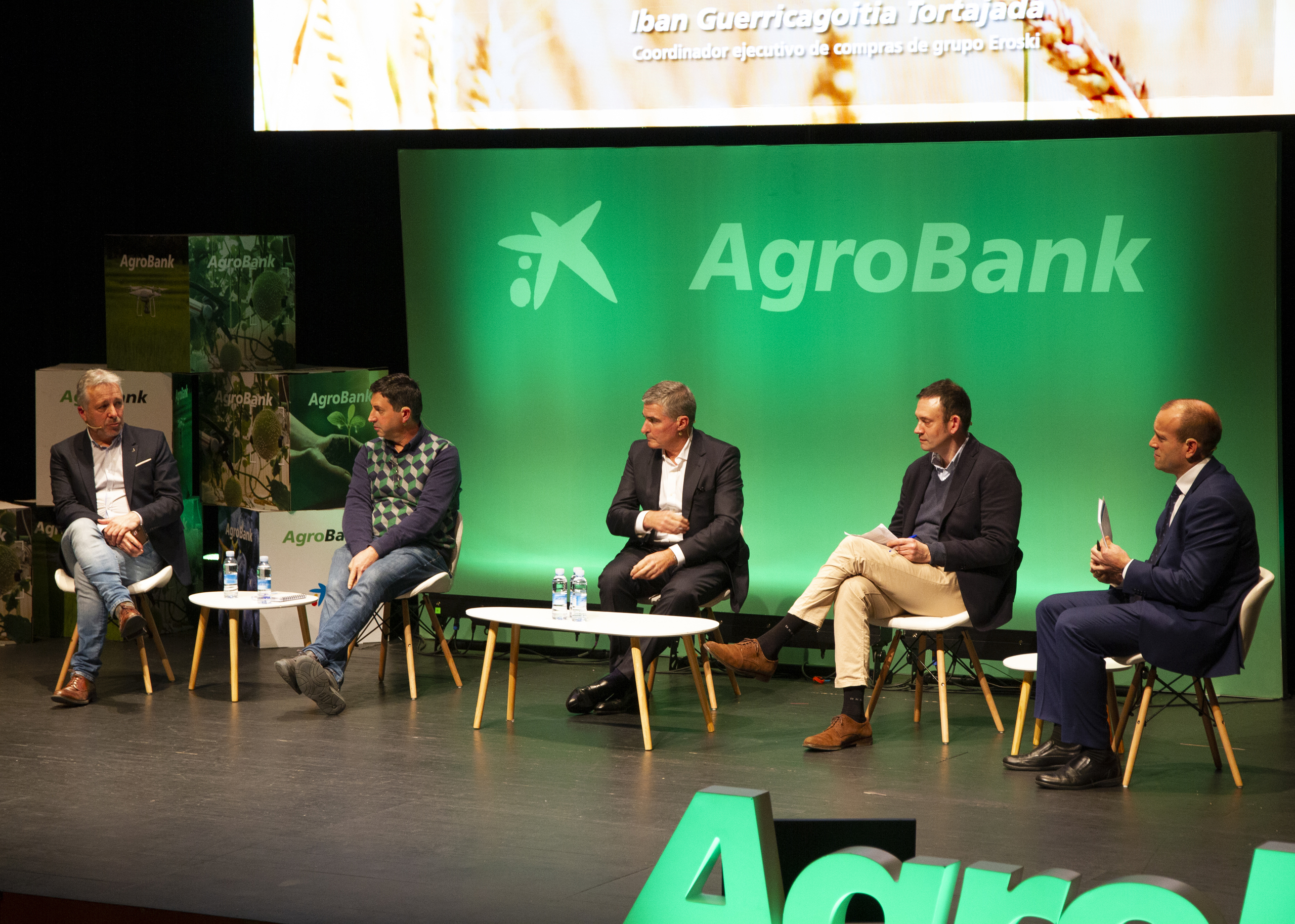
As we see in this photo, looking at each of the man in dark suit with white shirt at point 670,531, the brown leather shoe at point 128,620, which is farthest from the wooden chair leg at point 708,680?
the brown leather shoe at point 128,620

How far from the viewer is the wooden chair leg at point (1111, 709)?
15.9ft

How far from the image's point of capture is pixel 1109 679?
4.96 metres

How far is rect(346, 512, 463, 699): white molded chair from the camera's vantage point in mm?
6062

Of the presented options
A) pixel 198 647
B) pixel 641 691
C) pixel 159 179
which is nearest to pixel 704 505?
pixel 641 691

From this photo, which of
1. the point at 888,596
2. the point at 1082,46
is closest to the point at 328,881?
the point at 888,596

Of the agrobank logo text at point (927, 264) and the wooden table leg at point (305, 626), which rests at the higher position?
the agrobank logo text at point (927, 264)

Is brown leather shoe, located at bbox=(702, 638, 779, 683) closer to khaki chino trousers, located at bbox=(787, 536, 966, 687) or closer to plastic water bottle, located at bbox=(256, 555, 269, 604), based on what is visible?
khaki chino trousers, located at bbox=(787, 536, 966, 687)

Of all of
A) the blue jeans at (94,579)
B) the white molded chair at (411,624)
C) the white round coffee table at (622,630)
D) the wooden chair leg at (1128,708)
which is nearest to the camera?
the wooden chair leg at (1128,708)

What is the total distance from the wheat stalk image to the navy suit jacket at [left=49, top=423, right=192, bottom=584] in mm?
3746

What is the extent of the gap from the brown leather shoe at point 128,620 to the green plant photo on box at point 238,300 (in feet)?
5.00

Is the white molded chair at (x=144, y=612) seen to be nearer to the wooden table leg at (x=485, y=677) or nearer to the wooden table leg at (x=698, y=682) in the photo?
the wooden table leg at (x=485, y=677)

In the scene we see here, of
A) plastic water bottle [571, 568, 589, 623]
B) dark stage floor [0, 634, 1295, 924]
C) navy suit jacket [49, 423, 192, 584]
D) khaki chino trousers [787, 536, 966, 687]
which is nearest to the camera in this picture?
dark stage floor [0, 634, 1295, 924]

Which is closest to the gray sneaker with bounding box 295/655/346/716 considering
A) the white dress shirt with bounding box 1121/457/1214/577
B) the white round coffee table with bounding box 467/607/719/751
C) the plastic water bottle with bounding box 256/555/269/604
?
the plastic water bottle with bounding box 256/555/269/604

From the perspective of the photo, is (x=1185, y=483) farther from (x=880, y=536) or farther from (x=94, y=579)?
(x=94, y=579)
